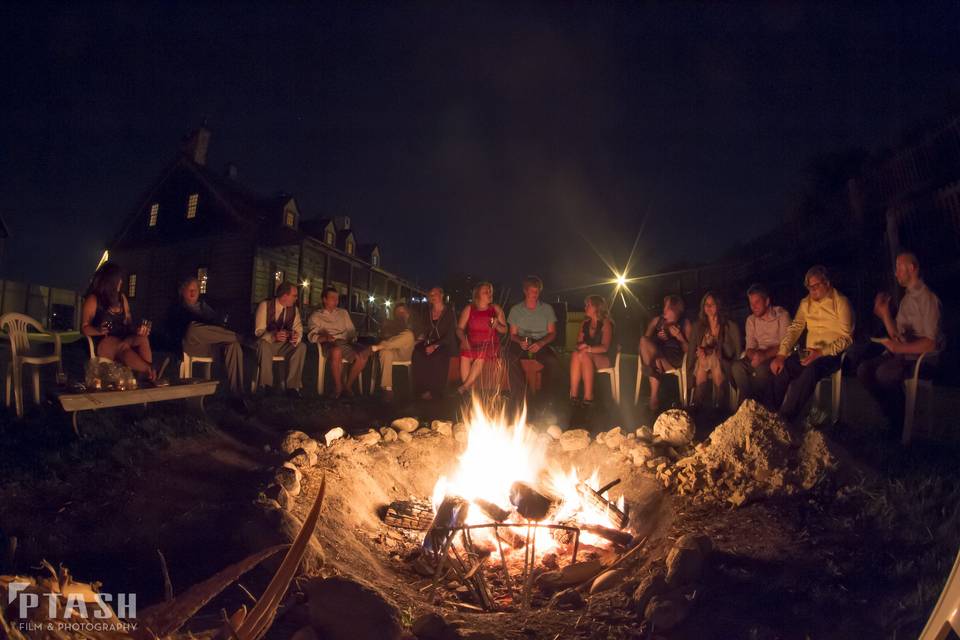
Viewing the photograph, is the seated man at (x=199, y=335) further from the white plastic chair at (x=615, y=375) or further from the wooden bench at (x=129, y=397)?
the white plastic chair at (x=615, y=375)

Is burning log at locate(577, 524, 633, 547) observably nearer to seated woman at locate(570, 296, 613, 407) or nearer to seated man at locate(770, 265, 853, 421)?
seated man at locate(770, 265, 853, 421)

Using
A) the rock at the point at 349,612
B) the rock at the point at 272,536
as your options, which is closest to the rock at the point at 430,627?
the rock at the point at 349,612

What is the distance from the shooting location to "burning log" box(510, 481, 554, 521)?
3322 millimetres

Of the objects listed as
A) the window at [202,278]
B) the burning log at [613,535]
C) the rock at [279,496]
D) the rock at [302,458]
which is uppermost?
the window at [202,278]

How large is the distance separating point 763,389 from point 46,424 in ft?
21.0

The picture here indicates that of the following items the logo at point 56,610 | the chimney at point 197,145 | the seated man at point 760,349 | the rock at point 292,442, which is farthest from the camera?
the chimney at point 197,145

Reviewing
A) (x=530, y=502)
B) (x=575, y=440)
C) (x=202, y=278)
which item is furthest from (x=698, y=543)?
(x=202, y=278)

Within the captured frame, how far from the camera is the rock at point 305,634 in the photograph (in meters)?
1.83

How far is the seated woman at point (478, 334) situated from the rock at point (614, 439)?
5.87 feet

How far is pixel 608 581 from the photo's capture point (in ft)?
8.52

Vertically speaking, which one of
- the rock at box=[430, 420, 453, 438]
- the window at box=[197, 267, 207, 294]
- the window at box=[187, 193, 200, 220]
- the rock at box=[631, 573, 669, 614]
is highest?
the window at box=[187, 193, 200, 220]

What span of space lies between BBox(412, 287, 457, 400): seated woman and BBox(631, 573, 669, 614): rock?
3754mm

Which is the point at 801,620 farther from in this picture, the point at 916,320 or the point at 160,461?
the point at 160,461

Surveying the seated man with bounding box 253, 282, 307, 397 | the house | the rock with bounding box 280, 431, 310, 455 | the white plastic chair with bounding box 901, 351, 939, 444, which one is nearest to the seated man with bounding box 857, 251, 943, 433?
the white plastic chair with bounding box 901, 351, 939, 444
